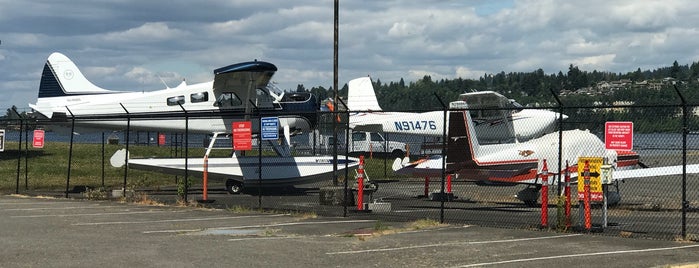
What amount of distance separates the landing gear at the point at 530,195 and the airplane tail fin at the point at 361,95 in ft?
80.7

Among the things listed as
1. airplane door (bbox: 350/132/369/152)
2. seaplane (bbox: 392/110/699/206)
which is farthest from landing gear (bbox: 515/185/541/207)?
airplane door (bbox: 350/132/369/152)

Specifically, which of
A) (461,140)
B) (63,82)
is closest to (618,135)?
(461,140)

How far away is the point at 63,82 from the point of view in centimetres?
2995

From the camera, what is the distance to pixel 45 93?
30.1m

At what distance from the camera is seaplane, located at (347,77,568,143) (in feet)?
110

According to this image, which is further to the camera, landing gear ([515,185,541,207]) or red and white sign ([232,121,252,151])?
red and white sign ([232,121,252,151])

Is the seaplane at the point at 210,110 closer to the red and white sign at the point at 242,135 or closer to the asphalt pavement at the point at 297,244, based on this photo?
the red and white sign at the point at 242,135

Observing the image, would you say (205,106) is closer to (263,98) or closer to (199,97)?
(199,97)

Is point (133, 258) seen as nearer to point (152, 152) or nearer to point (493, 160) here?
point (493, 160)

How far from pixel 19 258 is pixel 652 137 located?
53.5 feet

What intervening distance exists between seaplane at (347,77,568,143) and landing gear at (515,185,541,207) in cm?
1079

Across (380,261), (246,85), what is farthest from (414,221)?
(246,85)

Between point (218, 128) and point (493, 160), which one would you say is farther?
point (218, 128)

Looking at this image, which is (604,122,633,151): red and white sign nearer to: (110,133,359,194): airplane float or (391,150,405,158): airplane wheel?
(110,133,359,194): airplane float
